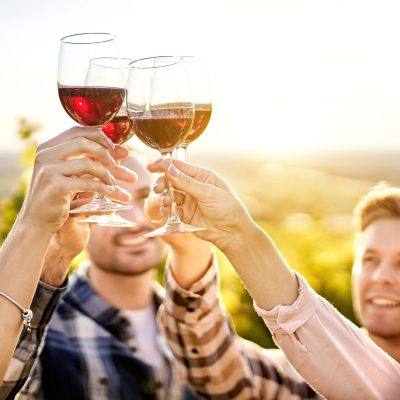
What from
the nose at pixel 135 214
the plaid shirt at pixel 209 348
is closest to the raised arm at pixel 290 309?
the plaid shirt at pixel 209 348

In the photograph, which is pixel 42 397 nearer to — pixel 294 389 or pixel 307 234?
pixel 294 389

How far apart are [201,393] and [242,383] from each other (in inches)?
6.9

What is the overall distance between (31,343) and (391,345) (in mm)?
1393

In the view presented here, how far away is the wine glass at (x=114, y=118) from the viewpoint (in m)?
2.08

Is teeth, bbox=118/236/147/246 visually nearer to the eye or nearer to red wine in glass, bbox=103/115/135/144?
the eye

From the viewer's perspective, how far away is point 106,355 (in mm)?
4059

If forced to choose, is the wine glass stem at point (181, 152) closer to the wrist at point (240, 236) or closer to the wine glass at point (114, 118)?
the wine glass at point (114, 118)

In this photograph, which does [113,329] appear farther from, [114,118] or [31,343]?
[114,118]

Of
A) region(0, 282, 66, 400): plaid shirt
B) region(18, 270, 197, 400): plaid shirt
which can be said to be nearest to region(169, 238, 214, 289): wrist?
region(0, 282, 66, 400): plaid shirt

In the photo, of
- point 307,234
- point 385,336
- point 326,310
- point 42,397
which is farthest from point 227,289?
point 326,310

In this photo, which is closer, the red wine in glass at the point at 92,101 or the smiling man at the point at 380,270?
the red wine in glass at the point at 92,101

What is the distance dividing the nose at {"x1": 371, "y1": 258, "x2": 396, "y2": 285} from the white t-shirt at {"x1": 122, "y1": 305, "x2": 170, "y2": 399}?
150cm

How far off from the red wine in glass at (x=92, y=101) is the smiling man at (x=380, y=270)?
1442mm

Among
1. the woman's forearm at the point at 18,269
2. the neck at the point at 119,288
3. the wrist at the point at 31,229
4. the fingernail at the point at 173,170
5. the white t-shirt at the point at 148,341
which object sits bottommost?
the white t-shirt at the point at 148,341
